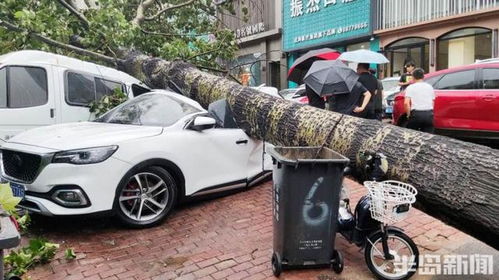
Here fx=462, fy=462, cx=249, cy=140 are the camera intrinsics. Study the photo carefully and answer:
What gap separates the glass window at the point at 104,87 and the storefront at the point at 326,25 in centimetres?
1217

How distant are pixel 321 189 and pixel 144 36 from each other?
812cm

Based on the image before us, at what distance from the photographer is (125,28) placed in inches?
351

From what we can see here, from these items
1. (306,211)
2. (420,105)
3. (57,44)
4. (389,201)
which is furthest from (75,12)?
(389,201)

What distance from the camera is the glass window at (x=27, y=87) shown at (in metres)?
7.16

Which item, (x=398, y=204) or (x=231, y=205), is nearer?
(x=398, y=204)

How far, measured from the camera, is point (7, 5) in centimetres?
917

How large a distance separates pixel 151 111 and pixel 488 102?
232 inches

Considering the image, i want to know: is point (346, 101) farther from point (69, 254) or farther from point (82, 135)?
point (69, 254)

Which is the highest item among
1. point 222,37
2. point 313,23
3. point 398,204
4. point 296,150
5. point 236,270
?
point 313,23

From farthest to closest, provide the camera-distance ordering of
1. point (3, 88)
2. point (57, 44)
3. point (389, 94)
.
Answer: point (389, 94), point (57, 44), point (3, 88)

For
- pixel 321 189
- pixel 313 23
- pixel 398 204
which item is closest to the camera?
pixel 398 204

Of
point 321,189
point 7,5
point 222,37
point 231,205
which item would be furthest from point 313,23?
point 321,189

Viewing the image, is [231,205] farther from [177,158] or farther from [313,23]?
[313,23]

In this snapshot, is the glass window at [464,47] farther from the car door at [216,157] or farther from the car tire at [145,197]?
the car tire at [145,197]
